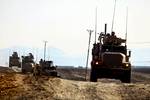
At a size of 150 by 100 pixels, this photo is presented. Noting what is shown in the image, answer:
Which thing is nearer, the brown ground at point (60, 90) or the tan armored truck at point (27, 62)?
the brown ground at point (60, 90)

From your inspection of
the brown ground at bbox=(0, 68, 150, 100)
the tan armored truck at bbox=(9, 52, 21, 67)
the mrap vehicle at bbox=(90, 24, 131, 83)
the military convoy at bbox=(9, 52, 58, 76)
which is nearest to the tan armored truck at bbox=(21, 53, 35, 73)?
the military convoy at bbox=(9, 52, 58, 76)

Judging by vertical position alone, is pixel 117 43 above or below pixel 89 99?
above

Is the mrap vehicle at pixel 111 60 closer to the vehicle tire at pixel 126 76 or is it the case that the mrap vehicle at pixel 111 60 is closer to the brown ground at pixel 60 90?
the vehicle tire at pixel 126 76

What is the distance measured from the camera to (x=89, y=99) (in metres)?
21.1

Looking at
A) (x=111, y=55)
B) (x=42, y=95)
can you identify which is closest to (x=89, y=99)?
(x=42, y=95)

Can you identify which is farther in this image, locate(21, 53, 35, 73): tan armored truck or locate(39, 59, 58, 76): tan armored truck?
locate(21, 53, 35, 73): tan armored truck

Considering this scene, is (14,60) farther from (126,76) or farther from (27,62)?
(126,76)

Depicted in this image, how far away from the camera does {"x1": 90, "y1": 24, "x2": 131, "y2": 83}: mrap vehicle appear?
31859 mm

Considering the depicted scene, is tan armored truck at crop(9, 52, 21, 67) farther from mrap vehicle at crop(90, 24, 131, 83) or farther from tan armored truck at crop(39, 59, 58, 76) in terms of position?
mrap vehicle at crop(90, 24, 131, 83)

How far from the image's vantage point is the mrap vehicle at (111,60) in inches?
1254

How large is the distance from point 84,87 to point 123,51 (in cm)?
928

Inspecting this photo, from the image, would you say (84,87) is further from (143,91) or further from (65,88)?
(143,91)

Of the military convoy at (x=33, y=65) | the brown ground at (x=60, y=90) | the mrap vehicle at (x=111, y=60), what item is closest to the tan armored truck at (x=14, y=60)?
the military convoy at (x=33, y=65)

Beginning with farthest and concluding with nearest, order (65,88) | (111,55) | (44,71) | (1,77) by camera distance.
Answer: (44,71) → (111,55) → (1,77) → (65,88)
